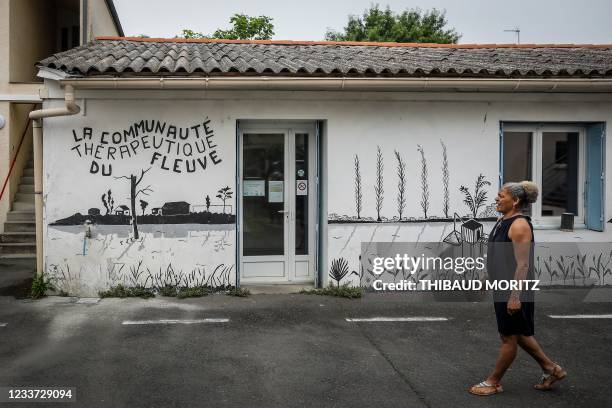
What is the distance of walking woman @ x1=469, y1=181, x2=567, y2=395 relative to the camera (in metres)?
4.64

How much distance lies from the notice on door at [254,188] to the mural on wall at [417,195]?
1.09 meters

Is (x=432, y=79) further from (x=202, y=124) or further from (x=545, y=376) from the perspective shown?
(x=545, y=376)

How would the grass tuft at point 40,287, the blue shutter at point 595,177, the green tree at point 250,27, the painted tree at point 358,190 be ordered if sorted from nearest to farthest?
the grass tuft at point 40,287 < the painted tree at point 358,190 < the blue shutter at point 595,177 < the green tree at point 250,27

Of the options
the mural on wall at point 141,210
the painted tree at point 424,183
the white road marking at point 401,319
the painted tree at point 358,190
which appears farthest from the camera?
the painted tree at point 424,183

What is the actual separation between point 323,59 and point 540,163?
3694 millimetres

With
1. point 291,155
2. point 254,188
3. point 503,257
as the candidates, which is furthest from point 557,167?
point 503,257

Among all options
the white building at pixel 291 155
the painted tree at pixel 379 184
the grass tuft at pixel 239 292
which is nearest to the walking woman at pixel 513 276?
the white building at pixel 291 155

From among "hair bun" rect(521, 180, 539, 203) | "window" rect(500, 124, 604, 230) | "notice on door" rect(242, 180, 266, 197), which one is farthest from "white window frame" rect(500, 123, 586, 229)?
"hair bun" rect(521, 180, 539, 203)

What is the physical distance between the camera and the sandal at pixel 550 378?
4.80m

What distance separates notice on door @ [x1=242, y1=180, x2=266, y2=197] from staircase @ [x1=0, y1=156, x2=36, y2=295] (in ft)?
12.1

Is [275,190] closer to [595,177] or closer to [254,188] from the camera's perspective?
[254,188]

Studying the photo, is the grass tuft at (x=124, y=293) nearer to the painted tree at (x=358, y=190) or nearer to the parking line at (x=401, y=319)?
the parking line at (x=401, y=319)

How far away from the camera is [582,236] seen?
→ 9.02 meters

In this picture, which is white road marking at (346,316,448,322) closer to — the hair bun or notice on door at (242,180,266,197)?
notice on door at (242,180,266,197)
